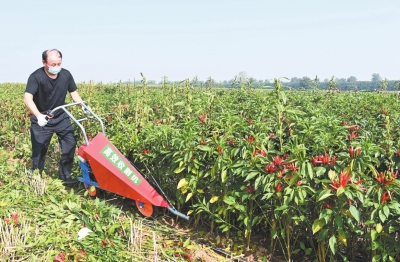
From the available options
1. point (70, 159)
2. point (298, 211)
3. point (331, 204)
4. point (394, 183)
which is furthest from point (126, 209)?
point (394, 183)

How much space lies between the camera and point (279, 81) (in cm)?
282

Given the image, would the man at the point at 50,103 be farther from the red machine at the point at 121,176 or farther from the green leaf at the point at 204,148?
the green leaf at the point at 204,148

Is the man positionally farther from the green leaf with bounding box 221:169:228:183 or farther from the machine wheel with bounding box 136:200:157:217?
the green leaf with bounding box 221:169:228:183

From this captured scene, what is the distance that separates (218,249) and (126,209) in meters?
1.47

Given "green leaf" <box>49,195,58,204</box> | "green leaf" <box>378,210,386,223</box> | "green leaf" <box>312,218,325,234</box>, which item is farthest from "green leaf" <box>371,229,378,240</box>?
"green leaf" <box>49,195,58,204</box>

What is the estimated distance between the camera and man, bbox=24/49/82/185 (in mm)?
4312

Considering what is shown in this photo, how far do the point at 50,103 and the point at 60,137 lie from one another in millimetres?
480

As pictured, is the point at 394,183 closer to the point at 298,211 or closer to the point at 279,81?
the point at 298,211

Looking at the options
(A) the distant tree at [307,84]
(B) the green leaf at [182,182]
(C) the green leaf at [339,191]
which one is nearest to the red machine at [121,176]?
(B) the green leaf at [182,182]

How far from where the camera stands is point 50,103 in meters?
4.61

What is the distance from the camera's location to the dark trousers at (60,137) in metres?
4.59

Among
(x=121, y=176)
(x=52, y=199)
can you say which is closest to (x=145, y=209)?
(x=121, y=176)

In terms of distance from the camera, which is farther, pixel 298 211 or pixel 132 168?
pixel 132 168

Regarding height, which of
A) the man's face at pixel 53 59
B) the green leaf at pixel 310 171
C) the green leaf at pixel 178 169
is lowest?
the green leaf at pixel 178 169
